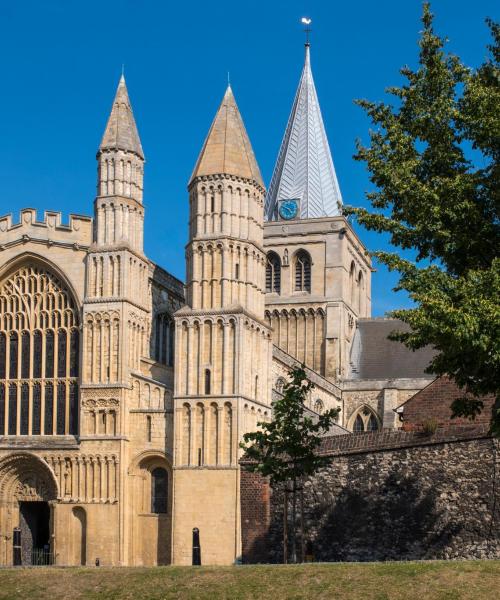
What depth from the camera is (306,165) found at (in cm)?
6675

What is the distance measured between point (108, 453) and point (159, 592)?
17.9 metres

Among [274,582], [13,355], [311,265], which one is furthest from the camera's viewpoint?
[311,265]

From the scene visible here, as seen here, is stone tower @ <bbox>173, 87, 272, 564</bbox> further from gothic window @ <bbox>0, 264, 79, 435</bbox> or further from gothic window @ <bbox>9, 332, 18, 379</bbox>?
gothic window @ <bbox>9, 332, 18, 379</bbox>

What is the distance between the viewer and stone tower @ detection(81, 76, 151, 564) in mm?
39281

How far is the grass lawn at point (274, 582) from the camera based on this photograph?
20.2 m

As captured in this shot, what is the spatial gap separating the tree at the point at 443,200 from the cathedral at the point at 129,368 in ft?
51.7

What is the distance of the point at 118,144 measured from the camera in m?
41.0

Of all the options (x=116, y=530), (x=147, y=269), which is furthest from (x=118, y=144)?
(x=116, y=530)

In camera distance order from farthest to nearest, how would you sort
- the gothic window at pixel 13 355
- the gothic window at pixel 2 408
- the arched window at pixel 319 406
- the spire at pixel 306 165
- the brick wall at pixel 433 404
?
the spire at pixel 306 165, the arched window at pixel 319 406, the gothic window at pixel 13 355, the gothic window at pixel 2 408, the brick wall at pixel 433 404

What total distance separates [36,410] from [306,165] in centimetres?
3040

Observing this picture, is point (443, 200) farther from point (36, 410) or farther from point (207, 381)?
point (36, 410)

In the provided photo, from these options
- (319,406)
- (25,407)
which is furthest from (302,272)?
(25,407)

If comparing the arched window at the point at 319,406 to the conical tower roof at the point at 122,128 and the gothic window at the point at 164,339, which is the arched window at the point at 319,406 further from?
the conical tower roof at the point at 122,128

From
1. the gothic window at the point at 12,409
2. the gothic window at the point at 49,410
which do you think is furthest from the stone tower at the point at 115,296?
the gothic window at the point at 12,409
